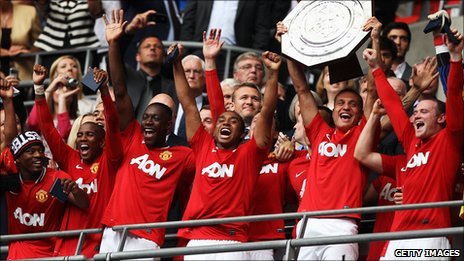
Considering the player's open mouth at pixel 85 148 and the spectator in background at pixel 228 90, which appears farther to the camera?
the spectator in background at pixel 228 90

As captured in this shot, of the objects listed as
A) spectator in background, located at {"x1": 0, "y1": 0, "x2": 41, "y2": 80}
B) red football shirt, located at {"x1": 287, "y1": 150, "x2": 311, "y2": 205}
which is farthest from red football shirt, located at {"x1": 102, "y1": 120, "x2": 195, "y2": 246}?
spectator in background, located at {"x1": 0, "y1": 0, "x2": 41, "y2": 80}

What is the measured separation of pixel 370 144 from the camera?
1302 centimetres

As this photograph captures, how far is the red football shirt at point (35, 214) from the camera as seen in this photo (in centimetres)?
1406

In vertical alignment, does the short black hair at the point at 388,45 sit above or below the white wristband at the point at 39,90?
above

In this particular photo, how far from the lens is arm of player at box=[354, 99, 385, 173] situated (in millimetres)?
13016

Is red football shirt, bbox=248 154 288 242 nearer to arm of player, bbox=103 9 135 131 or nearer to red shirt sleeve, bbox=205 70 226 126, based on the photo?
red shirt sleeve, bbox=205 70 226 126

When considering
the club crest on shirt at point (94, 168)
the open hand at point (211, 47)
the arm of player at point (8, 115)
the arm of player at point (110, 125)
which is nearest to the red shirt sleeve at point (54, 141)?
the club crest on shirt at point (94, 168)

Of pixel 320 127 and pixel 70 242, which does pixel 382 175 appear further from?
pixel 70 242

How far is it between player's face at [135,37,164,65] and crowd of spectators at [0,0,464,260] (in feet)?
3.09

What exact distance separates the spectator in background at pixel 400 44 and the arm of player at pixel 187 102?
276 centimetres

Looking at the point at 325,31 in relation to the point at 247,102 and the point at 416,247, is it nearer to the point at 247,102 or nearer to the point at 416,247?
the point at 247,102

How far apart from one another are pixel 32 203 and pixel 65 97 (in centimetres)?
231

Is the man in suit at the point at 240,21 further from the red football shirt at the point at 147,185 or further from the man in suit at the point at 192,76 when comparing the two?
the red football shirt at the point at 147,185

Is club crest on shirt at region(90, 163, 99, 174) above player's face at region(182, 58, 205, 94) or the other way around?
the other way around
